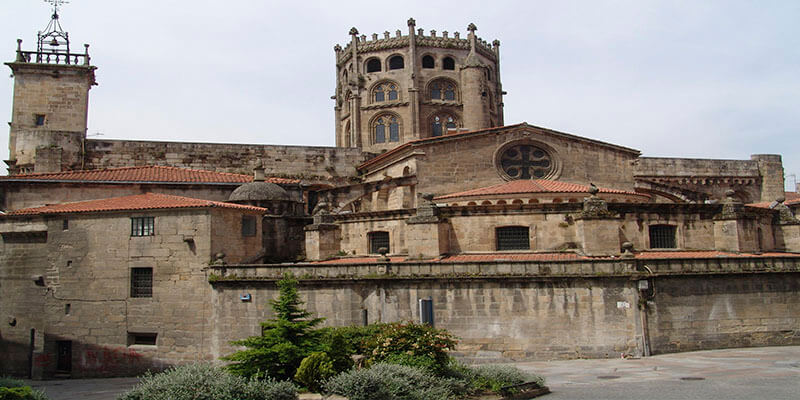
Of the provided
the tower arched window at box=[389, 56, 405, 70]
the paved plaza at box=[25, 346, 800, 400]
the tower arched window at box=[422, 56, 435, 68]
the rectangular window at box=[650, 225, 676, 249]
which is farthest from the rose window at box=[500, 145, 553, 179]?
the tower arched window at box=[389, 56, 405, 70]

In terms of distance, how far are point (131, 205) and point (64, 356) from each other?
6.90 m

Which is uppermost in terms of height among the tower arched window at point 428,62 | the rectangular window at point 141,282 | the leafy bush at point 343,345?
the tower arched window at point 428,62

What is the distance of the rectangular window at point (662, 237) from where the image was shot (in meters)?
27.0

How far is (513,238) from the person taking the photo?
26953 mm

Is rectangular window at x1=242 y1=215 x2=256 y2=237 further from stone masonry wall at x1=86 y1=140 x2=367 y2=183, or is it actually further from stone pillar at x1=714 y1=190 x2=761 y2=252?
stone pillar at x1=714 y1=190 x2=761 y2=252

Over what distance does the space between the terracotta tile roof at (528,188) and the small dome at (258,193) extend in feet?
24.9

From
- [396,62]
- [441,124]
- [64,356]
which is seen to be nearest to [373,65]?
[396,62]

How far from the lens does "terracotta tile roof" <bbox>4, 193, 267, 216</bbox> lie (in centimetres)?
2628

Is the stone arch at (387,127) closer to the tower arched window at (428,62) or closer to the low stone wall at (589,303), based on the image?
the tower arched window at (428,62)

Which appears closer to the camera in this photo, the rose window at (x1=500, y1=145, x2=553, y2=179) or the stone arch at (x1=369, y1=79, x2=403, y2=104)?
the rose window at (x1=500, y1=145, x2=553, y2=179)

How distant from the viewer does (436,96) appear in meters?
50.9

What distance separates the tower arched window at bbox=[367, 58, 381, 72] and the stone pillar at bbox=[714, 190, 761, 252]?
3052 centimetres

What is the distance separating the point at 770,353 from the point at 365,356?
13516 millimetres

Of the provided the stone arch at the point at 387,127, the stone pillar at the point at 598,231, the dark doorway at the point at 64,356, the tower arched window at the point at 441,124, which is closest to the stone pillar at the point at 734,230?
the stone pillar at the point at 598,231
